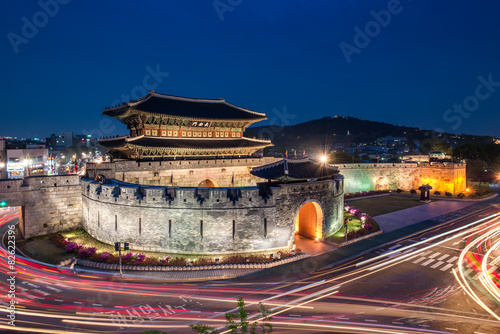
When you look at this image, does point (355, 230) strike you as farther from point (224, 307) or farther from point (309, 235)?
point (224, 307)

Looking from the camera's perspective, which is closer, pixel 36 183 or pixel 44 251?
pixel 44 251

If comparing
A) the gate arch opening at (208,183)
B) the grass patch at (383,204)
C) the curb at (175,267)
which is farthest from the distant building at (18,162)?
the grass patch at (383,204)

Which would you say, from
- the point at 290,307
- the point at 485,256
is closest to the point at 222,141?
the point at 290,307

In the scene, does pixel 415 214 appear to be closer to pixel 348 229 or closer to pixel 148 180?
pixel 348 229

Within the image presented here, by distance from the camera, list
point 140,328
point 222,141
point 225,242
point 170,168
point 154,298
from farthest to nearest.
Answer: point 222,141 → point 170,168 → point 225,242 → point 154,298 → point 140,328

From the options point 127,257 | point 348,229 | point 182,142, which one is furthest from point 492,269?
point 182,142

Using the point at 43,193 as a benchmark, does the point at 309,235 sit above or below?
below

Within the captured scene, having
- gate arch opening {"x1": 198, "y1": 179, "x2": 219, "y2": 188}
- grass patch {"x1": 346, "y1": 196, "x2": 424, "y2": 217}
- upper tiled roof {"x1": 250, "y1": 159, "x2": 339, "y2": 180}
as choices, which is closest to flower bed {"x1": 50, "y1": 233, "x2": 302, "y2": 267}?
upper tiled roof {"x1": 250, "y1": 159, "x2": 339, "y2": 180}

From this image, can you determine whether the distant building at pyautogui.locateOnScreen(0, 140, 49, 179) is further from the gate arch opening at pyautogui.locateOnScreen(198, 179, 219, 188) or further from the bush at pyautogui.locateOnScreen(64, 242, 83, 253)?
the bush at pyautogui.locateOnScreen(64, 242, 83, 253)
